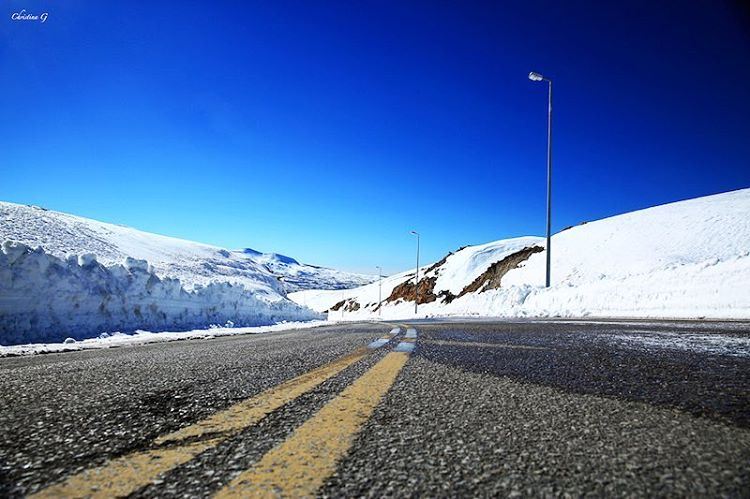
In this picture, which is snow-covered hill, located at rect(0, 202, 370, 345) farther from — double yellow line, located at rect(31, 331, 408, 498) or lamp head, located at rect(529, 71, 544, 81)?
lamp head, located at rect(529, 71, 544, 81)

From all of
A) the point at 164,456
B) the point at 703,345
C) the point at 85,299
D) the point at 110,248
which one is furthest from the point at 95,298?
the point at 110,248

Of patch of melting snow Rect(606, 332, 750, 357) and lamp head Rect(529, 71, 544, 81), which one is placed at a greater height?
lamp head Rect(529, 71, 544, 81)

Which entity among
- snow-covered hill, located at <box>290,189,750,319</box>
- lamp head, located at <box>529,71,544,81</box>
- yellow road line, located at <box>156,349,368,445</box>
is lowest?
yellow road line, located at <box>156,349,368,445</box>

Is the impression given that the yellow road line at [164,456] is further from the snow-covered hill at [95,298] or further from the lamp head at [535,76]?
the lamp head at [535,76]

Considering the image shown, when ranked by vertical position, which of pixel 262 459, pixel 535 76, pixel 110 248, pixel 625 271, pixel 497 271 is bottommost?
pixel 262 459

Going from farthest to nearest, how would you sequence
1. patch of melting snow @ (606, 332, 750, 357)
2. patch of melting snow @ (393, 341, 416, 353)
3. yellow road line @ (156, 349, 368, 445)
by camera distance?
1. patch of melting snow @ (393, 341, 416, 353)
2. patch of melting snow @ (606, 332, 750, 357)
3. yellow road line @ (156, 349, 368, 445)

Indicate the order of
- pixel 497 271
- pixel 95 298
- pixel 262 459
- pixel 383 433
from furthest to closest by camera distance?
pixel 497 271 → pixel 95 298 → pixel 383 433 → pixel 262 459

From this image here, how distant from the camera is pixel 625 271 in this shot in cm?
2734

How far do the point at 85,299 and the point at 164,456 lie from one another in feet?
32.8

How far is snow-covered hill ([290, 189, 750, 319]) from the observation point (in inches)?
534

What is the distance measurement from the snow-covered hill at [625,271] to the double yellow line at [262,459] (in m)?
13.4

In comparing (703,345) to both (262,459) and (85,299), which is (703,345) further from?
(85,299)

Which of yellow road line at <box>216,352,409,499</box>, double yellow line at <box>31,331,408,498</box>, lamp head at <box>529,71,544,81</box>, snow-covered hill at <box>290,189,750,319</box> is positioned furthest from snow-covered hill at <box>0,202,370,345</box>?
lamp head at <box>529,71,544,81</box>

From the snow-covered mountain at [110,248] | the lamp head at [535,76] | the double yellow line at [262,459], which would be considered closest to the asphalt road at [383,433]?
the double yellow line at [262,459]
